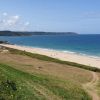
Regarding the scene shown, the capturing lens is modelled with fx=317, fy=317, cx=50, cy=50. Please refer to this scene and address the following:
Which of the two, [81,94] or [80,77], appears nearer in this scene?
[81,94]

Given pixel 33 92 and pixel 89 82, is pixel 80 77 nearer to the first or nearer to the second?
pixel 89 82

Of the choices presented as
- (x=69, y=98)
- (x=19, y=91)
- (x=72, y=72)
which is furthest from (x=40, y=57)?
(x=19, y=91)

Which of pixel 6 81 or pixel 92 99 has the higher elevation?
pixel 6 81

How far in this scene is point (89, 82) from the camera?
1230 inches

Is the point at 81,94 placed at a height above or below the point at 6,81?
below

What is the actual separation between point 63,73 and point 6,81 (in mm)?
19510

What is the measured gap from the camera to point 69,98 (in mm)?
20469

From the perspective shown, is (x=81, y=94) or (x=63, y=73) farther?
(x=63, y=73)

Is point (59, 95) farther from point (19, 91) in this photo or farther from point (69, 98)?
point (19, 91)

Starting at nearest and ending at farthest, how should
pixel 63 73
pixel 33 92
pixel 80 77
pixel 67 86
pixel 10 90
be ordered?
pixel 10 90, pixel 33 92, pixel 67 86, pixel 80 77, pixel 63 73

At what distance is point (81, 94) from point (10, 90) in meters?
8.19

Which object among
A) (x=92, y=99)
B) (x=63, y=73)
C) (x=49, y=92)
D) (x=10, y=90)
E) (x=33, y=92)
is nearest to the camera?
(x=10, y=90)

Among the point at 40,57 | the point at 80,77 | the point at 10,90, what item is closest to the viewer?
the point at 10,90

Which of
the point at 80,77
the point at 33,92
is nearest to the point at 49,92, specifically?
the point at 33,92
